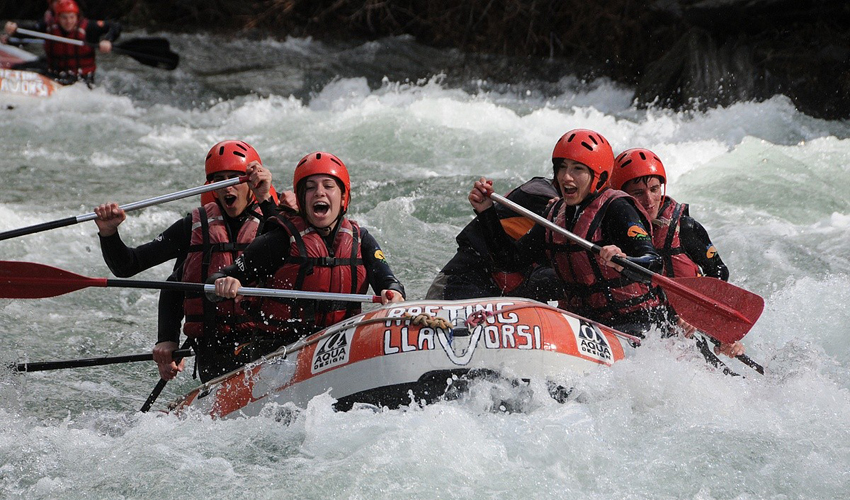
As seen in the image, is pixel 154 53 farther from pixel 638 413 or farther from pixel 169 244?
pixel 638 413

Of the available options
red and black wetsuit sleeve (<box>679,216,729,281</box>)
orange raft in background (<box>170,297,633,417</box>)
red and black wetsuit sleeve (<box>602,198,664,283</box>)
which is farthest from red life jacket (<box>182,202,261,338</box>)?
red and black wetsuit sleeve (<box>679,216,729,281</box>)

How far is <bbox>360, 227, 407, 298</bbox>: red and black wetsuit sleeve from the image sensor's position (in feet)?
15.2

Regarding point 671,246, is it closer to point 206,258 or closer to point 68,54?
point 206,258

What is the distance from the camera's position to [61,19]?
42.7 ft


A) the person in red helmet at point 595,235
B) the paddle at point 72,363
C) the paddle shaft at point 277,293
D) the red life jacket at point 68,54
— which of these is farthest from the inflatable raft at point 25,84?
the person in red helmet at point 595,235

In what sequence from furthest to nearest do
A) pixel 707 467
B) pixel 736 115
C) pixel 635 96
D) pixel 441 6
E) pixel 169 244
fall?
pixel 441 6 < pixel 635 96 < pixel 736 115 < pixel 169 244 < pixel 707 467

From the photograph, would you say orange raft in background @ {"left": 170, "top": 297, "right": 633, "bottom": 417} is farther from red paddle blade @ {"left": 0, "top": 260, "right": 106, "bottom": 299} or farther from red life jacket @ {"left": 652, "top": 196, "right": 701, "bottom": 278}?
red paddle blade @ {"left": 0, "top": 260, "right": 106, "bottom": 299}

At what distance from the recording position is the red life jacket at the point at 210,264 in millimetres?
4828

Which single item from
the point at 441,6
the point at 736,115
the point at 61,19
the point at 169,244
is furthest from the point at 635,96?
the point at 169,244

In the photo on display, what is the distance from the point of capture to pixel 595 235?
471cm

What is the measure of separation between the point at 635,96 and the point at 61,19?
24.0 ft

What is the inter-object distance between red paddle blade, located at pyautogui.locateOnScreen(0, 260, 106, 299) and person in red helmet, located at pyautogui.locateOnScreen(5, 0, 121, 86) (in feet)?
28.5

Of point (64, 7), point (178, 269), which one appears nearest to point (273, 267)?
point (178, 269)

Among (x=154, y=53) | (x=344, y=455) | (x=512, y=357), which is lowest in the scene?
(x=344, y=455)
